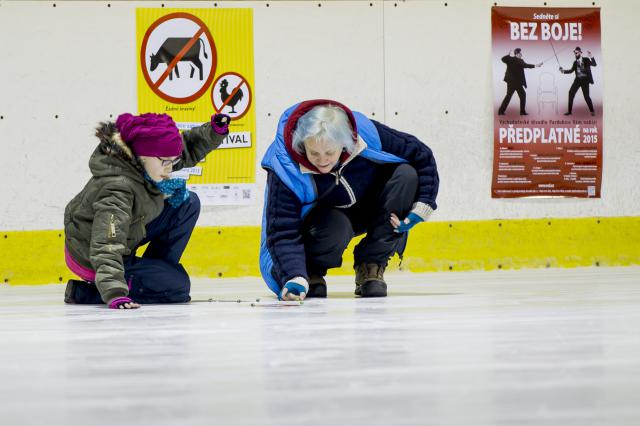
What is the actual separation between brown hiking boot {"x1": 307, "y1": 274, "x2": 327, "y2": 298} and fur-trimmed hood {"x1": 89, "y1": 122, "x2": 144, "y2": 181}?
70 centimetres

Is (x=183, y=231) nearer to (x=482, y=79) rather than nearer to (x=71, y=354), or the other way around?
(x=71, y=354)

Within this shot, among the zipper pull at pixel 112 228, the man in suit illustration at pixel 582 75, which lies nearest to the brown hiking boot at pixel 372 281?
the zipper pull at pixel 112 228

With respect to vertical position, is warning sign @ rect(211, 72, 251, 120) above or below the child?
above

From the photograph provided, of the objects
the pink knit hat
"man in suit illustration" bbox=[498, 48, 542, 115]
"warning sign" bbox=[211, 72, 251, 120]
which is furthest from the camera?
"man in suit illustration" bbox=[498, 48, 542, 115]

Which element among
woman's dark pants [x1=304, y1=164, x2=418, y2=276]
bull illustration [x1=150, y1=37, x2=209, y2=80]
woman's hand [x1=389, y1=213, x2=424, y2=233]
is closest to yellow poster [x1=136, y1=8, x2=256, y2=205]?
bull illustration [x1=150, y1=37, x2=209, y2=80]

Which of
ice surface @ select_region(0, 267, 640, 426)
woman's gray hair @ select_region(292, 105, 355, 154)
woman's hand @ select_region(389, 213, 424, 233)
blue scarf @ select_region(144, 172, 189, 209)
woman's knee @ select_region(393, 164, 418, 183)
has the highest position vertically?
woman's gray hair @ select_region(292, 105, 355, 154)

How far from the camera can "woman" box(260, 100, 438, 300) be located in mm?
3248

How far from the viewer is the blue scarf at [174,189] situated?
3346 mm

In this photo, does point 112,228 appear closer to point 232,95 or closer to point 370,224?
point 370,224

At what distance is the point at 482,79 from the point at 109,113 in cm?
187

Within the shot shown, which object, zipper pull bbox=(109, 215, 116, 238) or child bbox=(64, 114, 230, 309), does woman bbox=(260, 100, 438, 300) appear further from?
zipper pull bbox=(109, 215, 116, 238)

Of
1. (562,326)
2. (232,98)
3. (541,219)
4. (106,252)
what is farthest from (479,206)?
(562,326)

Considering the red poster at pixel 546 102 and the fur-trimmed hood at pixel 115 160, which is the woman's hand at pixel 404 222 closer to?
the fur-trimmed hood at pixel 115 160

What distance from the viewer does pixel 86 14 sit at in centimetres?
513
